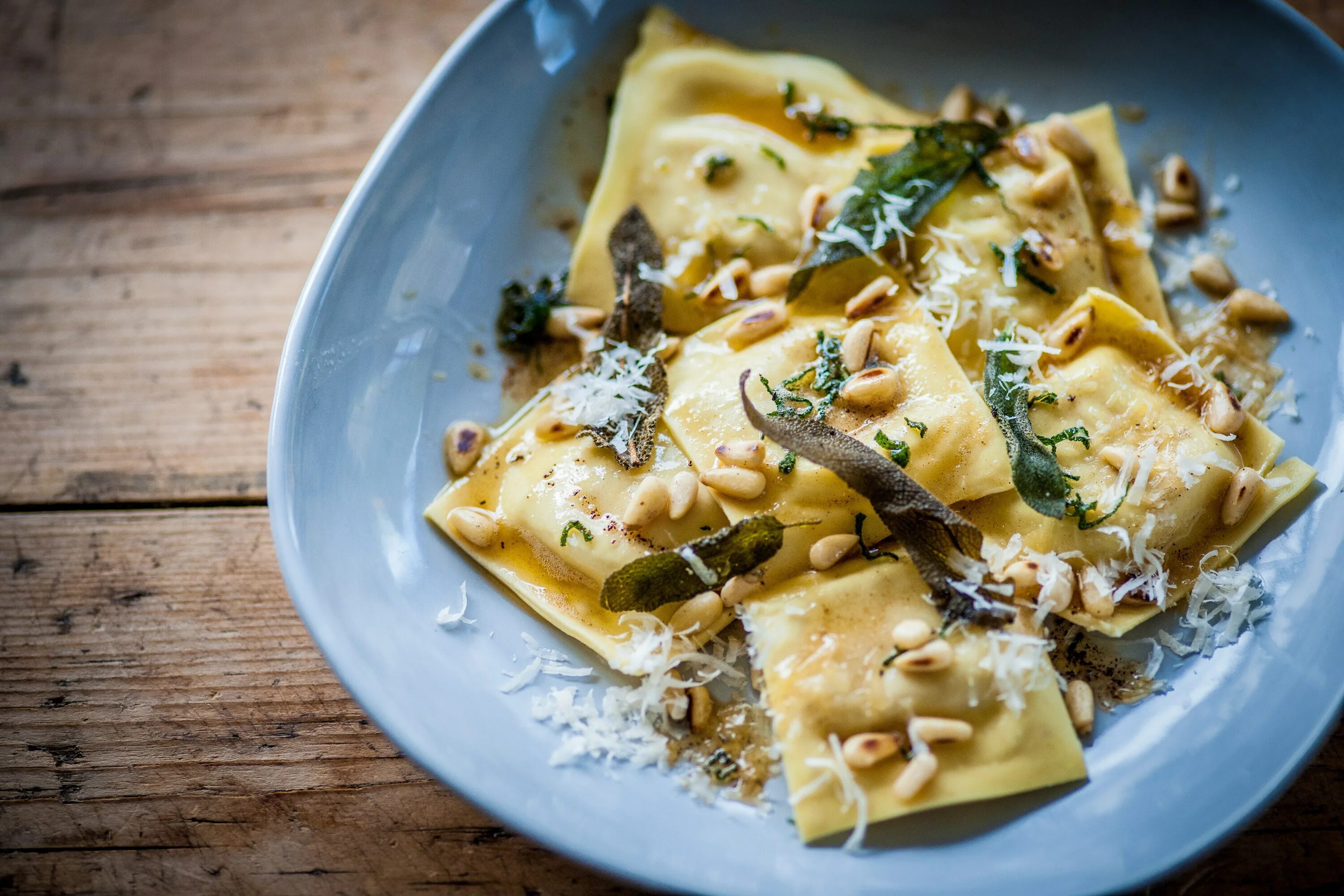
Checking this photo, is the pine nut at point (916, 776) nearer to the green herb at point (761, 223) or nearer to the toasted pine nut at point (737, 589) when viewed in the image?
the toasted pine nut at point (737, 589)

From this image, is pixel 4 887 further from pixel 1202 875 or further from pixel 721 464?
pixel 1202 875

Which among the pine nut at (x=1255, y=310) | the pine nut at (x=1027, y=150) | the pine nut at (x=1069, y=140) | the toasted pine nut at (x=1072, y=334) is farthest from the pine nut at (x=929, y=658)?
the pine nut at (x=1069, y=140)

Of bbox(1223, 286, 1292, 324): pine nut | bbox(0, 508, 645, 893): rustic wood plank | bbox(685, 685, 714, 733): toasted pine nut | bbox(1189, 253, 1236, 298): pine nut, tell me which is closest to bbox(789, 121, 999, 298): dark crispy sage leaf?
bbox(1189, 253, 1236, 298): pine nut

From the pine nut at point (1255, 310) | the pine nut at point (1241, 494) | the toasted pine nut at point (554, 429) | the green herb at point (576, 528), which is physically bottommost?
the green herb at point (576, 528)

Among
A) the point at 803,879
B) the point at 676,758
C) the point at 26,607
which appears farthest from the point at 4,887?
the point at 803,879

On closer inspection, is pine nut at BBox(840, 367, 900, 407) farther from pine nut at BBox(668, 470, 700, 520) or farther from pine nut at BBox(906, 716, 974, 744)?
pine nut at BBox(906, 716, 974, 744)
